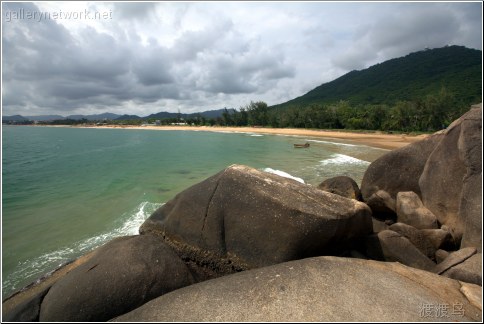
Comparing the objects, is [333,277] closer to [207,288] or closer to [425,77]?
[207,288]

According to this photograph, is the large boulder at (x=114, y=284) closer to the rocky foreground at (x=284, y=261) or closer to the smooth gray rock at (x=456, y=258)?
the rocky foreground at (x=284, y=261)

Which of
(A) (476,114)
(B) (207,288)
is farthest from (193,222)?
Answer: (A) (476,114)

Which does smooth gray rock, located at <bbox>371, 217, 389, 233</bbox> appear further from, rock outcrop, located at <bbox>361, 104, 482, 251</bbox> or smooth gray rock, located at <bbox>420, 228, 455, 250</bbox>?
smooth gray rock, located at <bbox>420, 228, 455, 250</bbox>

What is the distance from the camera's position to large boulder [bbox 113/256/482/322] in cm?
341

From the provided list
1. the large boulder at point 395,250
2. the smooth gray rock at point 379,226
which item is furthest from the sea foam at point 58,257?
the smooth gray rock at point 379,226

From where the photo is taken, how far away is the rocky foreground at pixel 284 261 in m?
3.65

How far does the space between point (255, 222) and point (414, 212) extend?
5.07 meters

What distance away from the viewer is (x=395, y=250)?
19.6ft

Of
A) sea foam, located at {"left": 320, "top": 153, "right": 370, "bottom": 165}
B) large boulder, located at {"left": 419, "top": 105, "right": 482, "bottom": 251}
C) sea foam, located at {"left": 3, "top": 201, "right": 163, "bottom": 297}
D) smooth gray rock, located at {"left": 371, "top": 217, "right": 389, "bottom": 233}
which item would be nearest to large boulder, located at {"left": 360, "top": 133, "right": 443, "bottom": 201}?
large boulder, located at {"left": 419, "top": 105, "right": 482, "bottom": 251}

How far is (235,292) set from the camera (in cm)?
395

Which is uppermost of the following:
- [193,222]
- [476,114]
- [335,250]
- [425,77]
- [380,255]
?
[425,77]

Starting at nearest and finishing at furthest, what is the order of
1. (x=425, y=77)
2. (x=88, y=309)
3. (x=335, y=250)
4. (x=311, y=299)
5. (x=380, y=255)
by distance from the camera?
(x=311, y=299)
(x=88, y=309)
(x=335, y=250)
(x=380, y=255)
(x=425, y=77)

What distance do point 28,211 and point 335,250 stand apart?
15.3 m

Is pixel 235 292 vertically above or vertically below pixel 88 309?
above
